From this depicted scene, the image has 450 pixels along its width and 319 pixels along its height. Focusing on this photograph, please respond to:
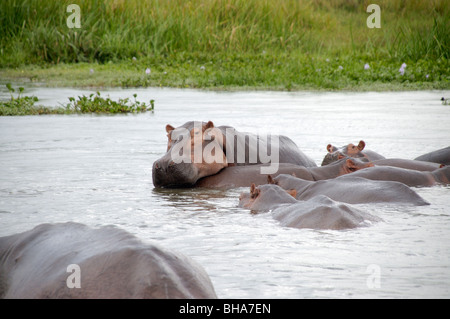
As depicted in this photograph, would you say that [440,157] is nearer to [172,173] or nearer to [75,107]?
[172,173]

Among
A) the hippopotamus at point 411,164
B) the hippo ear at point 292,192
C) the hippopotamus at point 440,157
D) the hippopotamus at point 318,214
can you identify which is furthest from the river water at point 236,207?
the hippopotamus at point 440,157

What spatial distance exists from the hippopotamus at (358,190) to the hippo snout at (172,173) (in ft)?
2.51

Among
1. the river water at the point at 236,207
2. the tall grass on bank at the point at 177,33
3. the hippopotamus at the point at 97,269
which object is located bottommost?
the river water at the point at 236,207

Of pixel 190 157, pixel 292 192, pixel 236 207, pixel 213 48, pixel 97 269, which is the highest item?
pixel 213 48

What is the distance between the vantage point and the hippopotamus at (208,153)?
20.3 feet

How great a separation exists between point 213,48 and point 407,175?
13.3 meters

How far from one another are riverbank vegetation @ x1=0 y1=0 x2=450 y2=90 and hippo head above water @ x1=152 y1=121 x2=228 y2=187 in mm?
8822

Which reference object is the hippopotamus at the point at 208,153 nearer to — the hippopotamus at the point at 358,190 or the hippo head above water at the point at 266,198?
the hippopotamus at the point at 358,190

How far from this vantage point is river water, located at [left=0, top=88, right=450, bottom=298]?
3.73m

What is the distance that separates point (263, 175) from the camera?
253 inches

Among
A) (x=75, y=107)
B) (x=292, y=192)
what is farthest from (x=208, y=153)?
(x=75, y=107)

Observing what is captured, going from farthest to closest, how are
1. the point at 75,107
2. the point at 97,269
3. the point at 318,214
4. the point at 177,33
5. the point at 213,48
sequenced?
the point at 177,33, the point at 213,48, the point at 75,107, the point at 318,214, the point at 97,269
